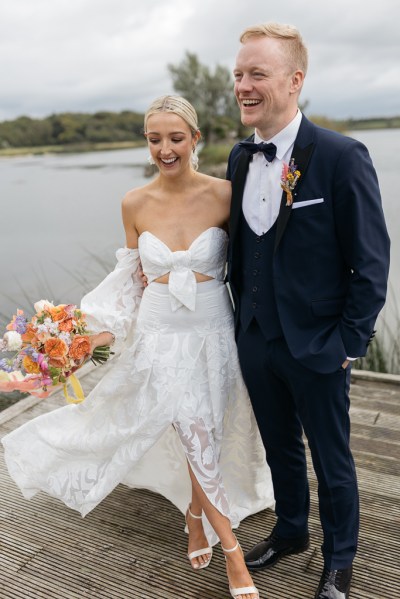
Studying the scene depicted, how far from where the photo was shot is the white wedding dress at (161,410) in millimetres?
2299

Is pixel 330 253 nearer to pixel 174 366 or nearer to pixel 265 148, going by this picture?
pixel 265 148

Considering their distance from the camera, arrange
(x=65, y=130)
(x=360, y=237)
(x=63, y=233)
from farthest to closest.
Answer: (x=65, y=130), (x=63, y=233), (x=360, y=237)

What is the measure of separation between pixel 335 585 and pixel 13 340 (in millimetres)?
1549

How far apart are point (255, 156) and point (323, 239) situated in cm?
45

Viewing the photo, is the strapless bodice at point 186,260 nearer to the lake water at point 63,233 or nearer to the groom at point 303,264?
the groom at point 303,264

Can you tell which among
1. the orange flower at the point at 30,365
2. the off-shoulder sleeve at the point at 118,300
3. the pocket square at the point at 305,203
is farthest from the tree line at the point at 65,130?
the pocket square at the point at 305,203

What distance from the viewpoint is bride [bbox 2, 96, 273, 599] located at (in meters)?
2.26

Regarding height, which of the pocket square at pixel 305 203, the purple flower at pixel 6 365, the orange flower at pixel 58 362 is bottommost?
the purple flower at pixel 6 365

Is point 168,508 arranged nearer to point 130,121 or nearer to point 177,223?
point 177,223

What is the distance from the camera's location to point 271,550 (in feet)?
7.86

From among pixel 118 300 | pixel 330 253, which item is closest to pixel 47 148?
pixel 118 300

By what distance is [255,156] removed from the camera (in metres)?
2.13

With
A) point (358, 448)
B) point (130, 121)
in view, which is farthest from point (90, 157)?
point (358, 448)

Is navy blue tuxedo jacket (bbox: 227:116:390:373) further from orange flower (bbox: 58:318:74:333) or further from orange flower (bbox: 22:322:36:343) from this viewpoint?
orange flower (bbox: 22:322:36:343)
